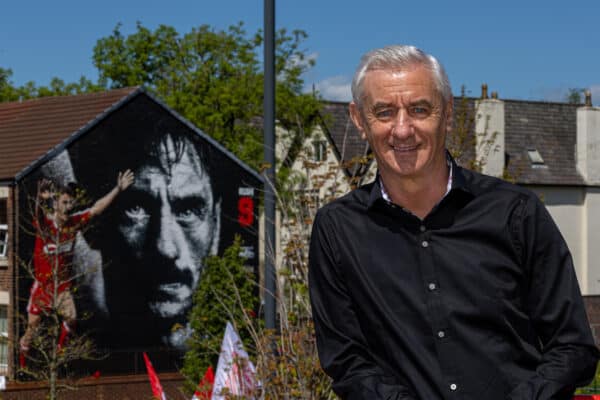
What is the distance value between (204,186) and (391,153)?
3554cm

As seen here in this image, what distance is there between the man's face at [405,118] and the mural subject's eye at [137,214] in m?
33.4

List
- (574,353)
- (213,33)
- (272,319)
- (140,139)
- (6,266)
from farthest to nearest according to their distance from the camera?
1. (213,33)
2. (140,139)
3. (6,266)
4. (272,319)
5. (574,353)

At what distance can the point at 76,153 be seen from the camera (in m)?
34.5

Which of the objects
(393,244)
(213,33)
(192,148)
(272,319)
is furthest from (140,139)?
(393,244)

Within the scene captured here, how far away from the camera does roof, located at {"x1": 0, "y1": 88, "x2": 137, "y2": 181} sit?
34156 millimetres

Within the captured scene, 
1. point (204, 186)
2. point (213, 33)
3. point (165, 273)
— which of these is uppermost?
point (213, 33)

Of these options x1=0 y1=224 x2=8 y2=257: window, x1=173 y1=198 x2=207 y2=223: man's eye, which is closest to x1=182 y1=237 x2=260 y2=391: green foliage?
x1=173 y1=198 x2=207 y2=223: man's eye

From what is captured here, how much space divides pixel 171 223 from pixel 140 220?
1.26 metres

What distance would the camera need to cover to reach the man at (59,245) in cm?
3186

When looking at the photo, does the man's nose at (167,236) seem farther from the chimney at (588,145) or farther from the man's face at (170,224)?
the chimney at (588,145)

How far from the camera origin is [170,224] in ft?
121

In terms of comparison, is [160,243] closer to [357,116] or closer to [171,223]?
[171,223]

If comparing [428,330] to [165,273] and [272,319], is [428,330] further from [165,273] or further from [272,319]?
[165,273]

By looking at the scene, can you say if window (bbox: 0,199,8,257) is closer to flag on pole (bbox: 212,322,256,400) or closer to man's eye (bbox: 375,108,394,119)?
flag on pole (bbox: 212,322,256,400)
